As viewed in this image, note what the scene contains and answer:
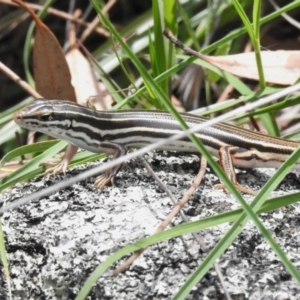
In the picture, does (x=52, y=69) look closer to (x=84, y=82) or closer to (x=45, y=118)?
(x=84, y=82)

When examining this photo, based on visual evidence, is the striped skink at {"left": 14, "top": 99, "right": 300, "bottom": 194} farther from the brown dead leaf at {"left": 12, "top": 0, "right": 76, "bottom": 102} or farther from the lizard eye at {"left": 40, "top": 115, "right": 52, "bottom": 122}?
the brown dead leaf at {"left": 12, "top": 0, "right": 76, "bottom": 102}

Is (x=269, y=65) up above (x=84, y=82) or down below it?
below

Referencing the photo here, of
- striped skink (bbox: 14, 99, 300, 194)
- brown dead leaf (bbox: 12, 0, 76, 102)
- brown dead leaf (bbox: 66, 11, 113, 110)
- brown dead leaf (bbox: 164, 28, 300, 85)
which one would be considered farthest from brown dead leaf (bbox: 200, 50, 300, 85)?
brown dead leaf (bbox: 12, 0, 76, 102)

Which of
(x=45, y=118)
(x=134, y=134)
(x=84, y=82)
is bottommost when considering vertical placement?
(x=45, y=118)

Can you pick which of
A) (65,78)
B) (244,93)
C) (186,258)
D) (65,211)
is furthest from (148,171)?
(65,78)

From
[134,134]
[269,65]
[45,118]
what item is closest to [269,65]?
[269,65]

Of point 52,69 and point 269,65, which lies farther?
point 52,69

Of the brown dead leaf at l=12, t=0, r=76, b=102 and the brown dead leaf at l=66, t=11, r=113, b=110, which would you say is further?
the brown dead leaf at l=66, t=11, r=113, b=110

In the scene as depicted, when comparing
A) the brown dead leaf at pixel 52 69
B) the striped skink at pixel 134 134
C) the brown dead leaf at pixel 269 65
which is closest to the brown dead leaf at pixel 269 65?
the brown dead leaf at pixel 269 65
